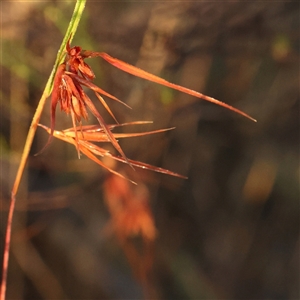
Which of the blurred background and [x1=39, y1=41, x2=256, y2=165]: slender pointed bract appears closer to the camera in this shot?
[x1=39, y1=41, x2=256, y2=165]: slender pointed bract

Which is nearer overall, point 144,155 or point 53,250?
point 144,155

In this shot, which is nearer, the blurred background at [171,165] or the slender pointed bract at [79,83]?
the slender pointed bract at [79,83]

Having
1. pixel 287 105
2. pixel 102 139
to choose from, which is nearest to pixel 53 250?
pixel 287 105

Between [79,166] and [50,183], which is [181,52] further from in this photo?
[50,183]

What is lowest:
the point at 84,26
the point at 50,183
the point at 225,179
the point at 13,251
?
the point at 13,251

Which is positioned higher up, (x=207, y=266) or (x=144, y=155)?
(x=144, y=155)

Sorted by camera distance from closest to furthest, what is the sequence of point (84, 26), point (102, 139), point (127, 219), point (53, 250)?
1. point (102, 139)
2. point (84, 26)
3. point (127, 219)
4. point (53, 250)

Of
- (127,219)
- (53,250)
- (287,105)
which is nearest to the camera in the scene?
(127,219)

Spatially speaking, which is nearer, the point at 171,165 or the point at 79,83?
the point at 79,83
